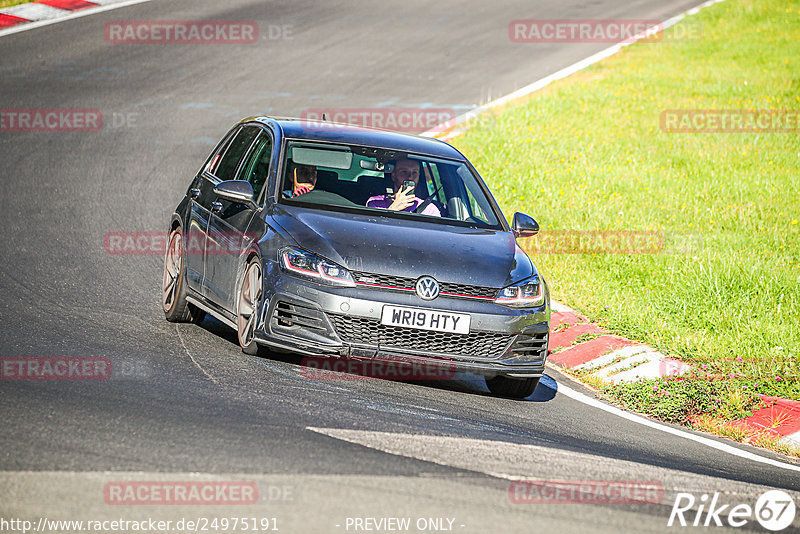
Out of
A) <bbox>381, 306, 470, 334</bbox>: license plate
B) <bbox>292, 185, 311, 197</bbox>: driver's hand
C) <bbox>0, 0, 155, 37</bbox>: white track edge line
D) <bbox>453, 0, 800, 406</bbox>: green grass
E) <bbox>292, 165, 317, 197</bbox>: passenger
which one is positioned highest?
<bbox>0, 0, 155, 37</bbox>: white track edge line

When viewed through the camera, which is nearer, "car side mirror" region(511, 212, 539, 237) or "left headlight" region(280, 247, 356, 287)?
"left headlight" region(280, 247, 356, 287)

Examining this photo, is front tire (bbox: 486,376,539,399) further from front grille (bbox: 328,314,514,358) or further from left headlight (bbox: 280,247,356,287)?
left headlight (bbox: 280,247,356,287)

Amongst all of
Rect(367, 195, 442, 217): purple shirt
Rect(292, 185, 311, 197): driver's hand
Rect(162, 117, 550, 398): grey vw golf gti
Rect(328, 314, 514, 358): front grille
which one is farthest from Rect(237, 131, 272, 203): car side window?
Rect(328, 314, 514, 358): front grille

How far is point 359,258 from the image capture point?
7281 millimetres

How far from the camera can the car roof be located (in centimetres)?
877

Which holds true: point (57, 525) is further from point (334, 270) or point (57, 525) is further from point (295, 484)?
point (334, 270)

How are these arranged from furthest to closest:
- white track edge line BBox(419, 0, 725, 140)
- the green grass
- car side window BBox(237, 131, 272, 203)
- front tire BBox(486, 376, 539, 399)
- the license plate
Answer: white track edge line BBox(419, 0, 725, 140), the green grass, car side window BBox(237, 131, 272, 203), front tire BBox(486, 376, 539, 399), the license plate

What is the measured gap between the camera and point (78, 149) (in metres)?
16.2

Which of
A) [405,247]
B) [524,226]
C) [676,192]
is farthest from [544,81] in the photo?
[405,247]

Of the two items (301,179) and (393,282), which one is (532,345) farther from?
(301,179)

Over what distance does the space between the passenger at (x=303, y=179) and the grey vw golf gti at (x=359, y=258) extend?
1 centimetres

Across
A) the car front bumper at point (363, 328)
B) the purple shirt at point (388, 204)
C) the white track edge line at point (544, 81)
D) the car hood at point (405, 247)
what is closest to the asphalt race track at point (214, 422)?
the car front bumper at point (363, 328)

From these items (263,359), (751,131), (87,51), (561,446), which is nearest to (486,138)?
(751,131)

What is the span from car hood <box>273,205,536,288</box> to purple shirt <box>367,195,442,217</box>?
34 centimetres
